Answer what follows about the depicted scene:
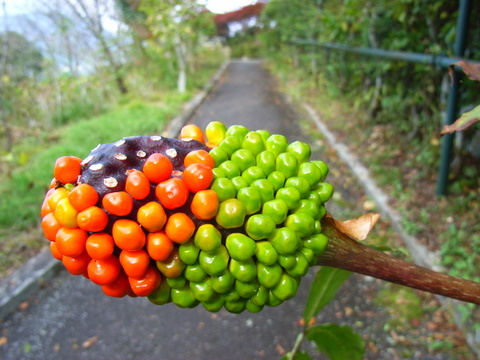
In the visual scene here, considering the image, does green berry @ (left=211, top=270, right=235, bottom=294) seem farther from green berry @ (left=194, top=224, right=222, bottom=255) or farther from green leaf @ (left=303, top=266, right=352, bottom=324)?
green leaf @ (left=303, top=266, right=352, bottom=324)

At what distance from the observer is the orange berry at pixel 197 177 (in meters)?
0.65

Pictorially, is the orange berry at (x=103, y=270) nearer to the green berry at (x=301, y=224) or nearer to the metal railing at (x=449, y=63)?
the green berry at (x=301, y=224)

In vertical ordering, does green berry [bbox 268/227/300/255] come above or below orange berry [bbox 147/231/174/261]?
below

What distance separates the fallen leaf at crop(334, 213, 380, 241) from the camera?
0.75 m

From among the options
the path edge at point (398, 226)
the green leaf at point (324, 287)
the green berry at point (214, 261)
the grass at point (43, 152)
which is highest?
the green berry at point (214, 261)

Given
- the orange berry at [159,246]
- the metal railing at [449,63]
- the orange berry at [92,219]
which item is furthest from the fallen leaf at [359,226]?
the metal railing at [449,63]

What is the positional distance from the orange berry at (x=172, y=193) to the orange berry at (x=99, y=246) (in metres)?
0.11

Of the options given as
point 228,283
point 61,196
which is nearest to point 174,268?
point 228,283

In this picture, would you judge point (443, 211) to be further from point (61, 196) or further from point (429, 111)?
point (61, 196)

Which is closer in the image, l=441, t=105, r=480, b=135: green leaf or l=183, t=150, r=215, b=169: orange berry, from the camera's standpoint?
l=183, t=150, r=215, b=169: orange berry

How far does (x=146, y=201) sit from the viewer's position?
671mm

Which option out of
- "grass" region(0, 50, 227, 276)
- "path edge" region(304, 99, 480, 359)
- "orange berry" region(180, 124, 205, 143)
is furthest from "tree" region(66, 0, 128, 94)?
"orange berry" region(180, 124, 205, 143)

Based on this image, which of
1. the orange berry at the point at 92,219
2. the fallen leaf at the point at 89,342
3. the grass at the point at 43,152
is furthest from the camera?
the grass at the point at 43,152

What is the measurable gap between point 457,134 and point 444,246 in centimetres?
110
